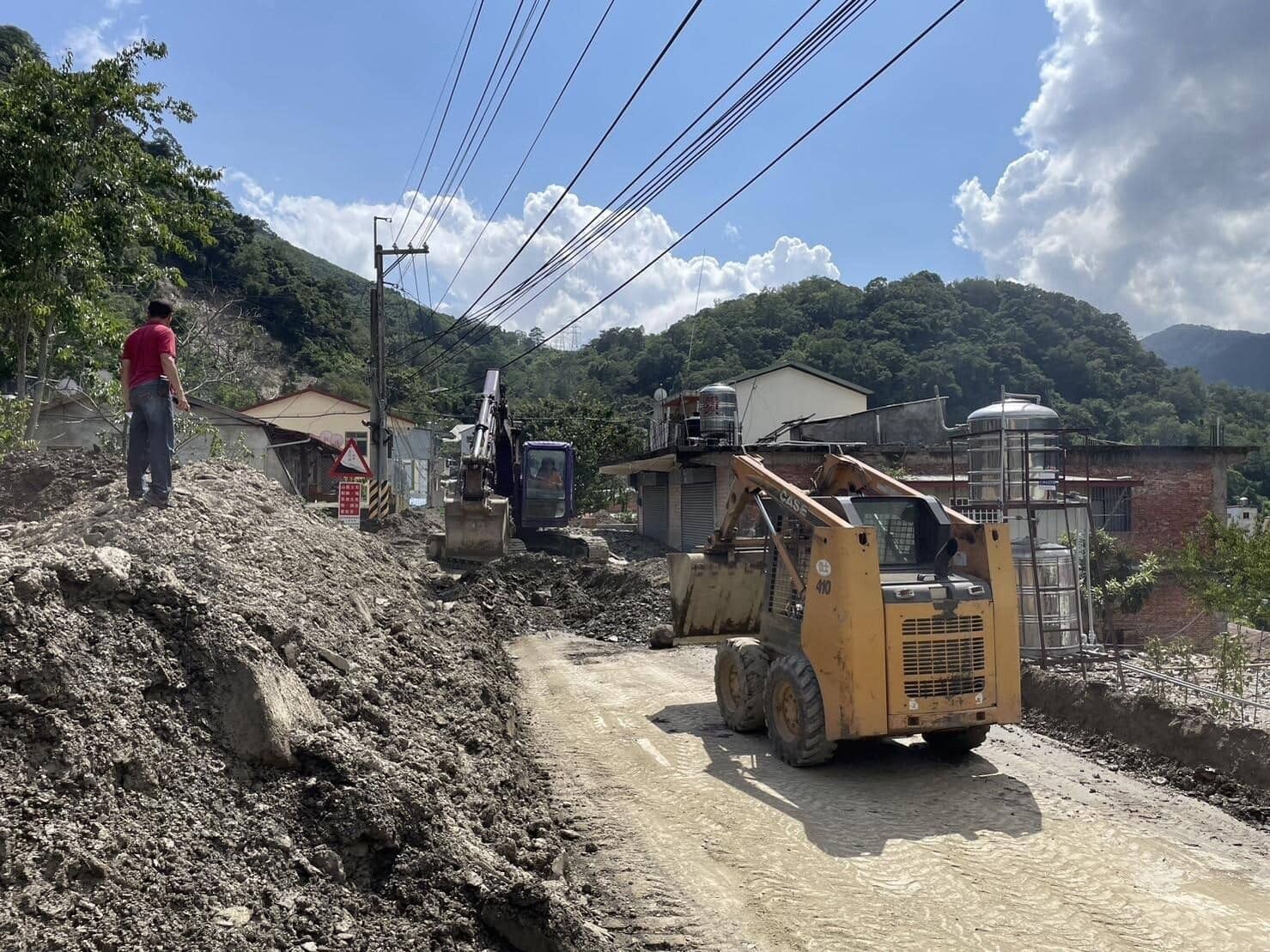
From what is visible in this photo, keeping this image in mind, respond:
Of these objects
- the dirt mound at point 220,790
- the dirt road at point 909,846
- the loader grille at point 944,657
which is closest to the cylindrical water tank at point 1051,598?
the dirt road at point 909,846

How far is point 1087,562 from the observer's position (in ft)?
34.8

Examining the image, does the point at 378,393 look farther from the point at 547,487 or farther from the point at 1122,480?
the point at 1122,480

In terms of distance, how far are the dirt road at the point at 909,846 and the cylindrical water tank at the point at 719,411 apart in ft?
60.3

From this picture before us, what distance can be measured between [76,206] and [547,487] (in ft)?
42.5

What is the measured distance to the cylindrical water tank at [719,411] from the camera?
26.7m

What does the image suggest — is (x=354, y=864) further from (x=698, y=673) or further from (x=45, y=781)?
(x=698, y=673)

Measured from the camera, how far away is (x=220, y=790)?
4020 millimetres

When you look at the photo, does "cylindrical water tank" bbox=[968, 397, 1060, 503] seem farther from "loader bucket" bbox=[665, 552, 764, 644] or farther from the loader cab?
the loader cab

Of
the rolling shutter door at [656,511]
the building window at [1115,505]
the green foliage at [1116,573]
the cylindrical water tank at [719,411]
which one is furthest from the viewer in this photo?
the rolling shutter door at [656,511]

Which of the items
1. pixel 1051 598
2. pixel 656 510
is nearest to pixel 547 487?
pixel 656 510

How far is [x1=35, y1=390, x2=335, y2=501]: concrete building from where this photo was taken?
49.1ft

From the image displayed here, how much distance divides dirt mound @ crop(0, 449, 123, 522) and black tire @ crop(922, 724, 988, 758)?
7665 mm

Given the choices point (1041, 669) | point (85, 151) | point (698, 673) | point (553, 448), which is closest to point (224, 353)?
point (553, 448)

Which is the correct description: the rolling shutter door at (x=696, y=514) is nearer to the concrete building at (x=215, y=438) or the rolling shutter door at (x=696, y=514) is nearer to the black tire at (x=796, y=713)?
the concrete building at (x=215, y=438)
